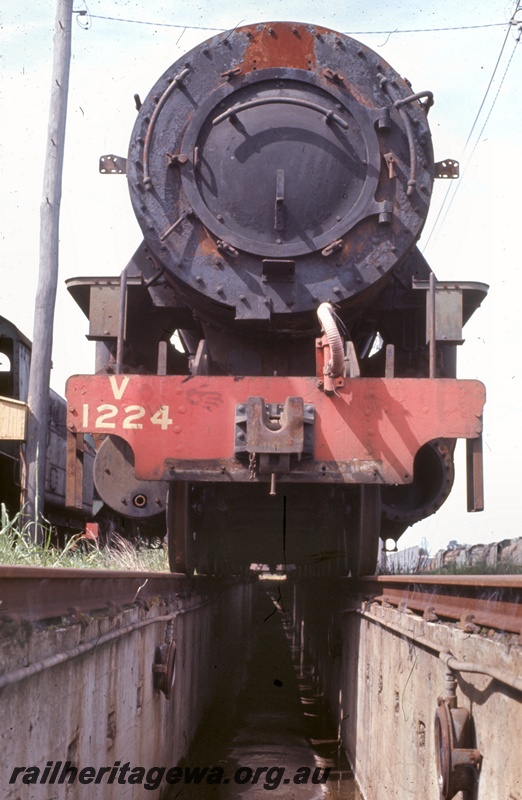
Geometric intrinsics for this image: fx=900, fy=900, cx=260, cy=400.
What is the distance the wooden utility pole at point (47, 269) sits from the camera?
7.42m

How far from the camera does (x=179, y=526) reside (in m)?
5.07

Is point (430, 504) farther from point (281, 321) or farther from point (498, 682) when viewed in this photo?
point (498, 682)

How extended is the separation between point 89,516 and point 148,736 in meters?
7.95

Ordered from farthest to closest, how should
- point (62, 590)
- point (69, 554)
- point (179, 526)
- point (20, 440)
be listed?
point (20, 440) → point (69, 554) → point (179, 526) → point (62, 590)

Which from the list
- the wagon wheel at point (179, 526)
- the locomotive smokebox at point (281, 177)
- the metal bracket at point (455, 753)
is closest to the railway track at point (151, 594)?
the metal bracket at point (455, 753)

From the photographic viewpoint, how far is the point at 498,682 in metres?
2.34

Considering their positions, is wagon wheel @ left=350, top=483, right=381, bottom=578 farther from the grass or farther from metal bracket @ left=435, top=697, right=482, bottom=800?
metal bracket @ left=435, top=697, right=482, bottom=800

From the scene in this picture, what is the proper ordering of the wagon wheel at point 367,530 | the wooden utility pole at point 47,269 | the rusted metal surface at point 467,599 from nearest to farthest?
1. the rusted metal surface at point 467,599
2. the wagon wheel at point 367,530
3. the wooden utility pole at point 47,269

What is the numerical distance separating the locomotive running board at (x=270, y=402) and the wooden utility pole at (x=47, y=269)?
2.63 m

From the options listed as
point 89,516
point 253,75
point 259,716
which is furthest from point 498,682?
point 89,516

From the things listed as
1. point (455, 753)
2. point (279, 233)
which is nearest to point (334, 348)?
point (279, 233)

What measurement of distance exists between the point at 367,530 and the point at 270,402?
1129 mm

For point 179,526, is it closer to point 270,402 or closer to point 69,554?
point 270,402

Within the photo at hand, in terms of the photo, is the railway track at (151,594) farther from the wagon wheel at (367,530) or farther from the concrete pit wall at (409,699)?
the wagon wheel at (367,530)
